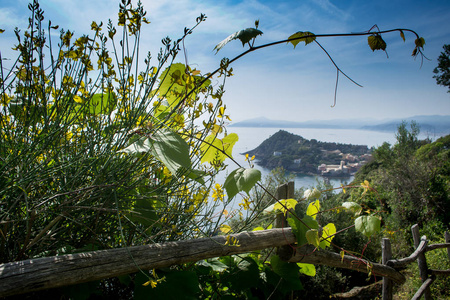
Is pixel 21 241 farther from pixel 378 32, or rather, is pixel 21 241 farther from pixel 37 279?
pixel 378 32

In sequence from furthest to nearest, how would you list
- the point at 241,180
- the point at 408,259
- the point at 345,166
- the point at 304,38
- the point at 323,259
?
the point at 345,166, the point at 408,259, the point at 323,259, the point at 241,180, the point at 304,38

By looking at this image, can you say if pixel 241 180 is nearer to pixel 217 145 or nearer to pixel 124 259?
pixel 217 145

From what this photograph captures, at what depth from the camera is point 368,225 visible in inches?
57.2

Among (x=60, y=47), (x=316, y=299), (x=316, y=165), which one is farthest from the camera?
(x=316, y=165)

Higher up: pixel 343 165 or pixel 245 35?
pixel 245 35

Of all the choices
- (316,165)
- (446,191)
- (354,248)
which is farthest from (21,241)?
(316,165)

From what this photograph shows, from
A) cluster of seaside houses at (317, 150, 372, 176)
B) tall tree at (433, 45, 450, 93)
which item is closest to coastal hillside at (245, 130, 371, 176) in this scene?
cluster of seaside houses at (317, 150, 372, 176)

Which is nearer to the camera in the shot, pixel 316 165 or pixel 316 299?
pixel 316 299

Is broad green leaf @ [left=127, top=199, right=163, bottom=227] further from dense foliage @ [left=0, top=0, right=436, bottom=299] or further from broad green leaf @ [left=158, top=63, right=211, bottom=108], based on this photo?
broad green leaf @ [left=158, top=63, right=211, bottom=108]

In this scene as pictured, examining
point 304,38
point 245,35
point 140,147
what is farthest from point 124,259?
point 304,38

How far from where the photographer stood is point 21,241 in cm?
106

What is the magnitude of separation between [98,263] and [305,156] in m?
9.24

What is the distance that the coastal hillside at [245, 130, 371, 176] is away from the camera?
8078mm

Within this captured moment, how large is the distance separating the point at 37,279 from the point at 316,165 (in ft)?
30.7
